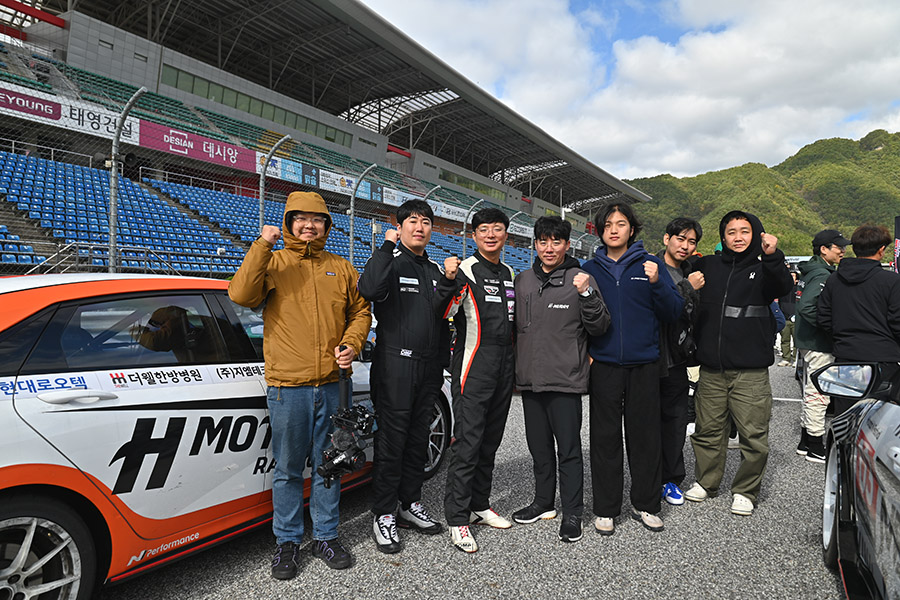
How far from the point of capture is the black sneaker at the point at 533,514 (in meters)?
3.10

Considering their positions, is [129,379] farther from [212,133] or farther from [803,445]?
[212,133]

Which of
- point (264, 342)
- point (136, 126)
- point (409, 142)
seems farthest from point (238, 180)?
point (264, 342)

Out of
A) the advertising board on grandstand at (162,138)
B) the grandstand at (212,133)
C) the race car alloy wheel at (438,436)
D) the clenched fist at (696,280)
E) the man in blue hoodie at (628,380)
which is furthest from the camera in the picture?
the advertising board on grandstand at (162,138)

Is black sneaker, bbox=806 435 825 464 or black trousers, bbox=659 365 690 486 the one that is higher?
black trousers, bbox=659 365 690 486

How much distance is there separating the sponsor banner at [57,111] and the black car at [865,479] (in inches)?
723

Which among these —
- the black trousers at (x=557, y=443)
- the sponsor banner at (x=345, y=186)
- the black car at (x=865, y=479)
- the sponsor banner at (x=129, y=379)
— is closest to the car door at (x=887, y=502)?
the black car at (x=865, y=479)

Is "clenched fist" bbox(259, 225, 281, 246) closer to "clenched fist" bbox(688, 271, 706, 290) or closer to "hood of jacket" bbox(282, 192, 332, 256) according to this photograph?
"hood of jacket" bbox(282, 192, 332, 256)

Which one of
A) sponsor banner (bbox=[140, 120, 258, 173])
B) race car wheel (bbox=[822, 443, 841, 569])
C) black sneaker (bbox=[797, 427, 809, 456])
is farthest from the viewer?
sponsor banner (bbox=[140, 120, 258, 173])

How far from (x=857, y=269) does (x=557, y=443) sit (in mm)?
2678

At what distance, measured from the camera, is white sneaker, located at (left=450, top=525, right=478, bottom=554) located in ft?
9.01

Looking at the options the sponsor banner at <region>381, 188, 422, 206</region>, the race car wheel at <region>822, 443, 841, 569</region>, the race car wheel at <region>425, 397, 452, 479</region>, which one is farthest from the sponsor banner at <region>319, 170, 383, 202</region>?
the race car wheel at <region>822, 443, 841, 569</region>

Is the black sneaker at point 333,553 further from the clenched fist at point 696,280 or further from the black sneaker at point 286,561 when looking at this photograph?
the clenched fist at point 696,280

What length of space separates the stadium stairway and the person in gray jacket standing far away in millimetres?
17007

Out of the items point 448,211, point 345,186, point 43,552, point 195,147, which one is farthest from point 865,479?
point 448,211
